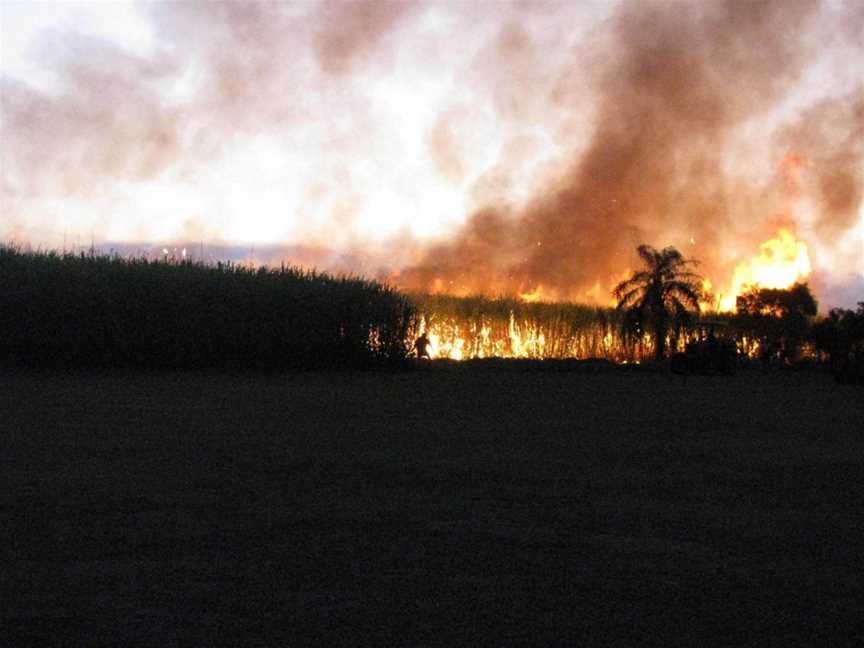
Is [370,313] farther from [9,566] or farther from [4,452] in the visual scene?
[9,566]

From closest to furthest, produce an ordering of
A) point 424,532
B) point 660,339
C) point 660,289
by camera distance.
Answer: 1. point 424,532
2. point 660,289
3. point 660,339

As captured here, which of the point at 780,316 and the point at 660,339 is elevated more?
the point at 780,316

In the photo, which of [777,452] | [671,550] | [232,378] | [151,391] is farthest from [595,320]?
[671,550]

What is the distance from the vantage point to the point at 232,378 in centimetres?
2931

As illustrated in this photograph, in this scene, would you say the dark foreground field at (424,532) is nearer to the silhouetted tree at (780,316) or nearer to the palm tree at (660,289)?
the palm tree at (660,289)

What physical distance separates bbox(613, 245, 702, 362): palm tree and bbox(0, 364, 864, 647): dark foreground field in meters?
25.5

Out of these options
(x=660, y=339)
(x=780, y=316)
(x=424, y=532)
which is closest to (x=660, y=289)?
(x=660, y=339)

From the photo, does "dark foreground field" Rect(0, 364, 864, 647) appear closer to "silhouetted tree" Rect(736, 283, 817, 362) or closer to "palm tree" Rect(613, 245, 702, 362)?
"palm tree" Rect(613, 245, 702, 362)

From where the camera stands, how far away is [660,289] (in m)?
42.6

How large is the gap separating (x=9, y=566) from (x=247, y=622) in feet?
6.27

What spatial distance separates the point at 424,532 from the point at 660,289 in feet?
118

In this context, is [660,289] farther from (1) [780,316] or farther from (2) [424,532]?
(2) [424,532]

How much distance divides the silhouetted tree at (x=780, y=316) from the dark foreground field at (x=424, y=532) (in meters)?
34.8

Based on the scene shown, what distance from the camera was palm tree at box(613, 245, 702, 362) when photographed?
139ft
